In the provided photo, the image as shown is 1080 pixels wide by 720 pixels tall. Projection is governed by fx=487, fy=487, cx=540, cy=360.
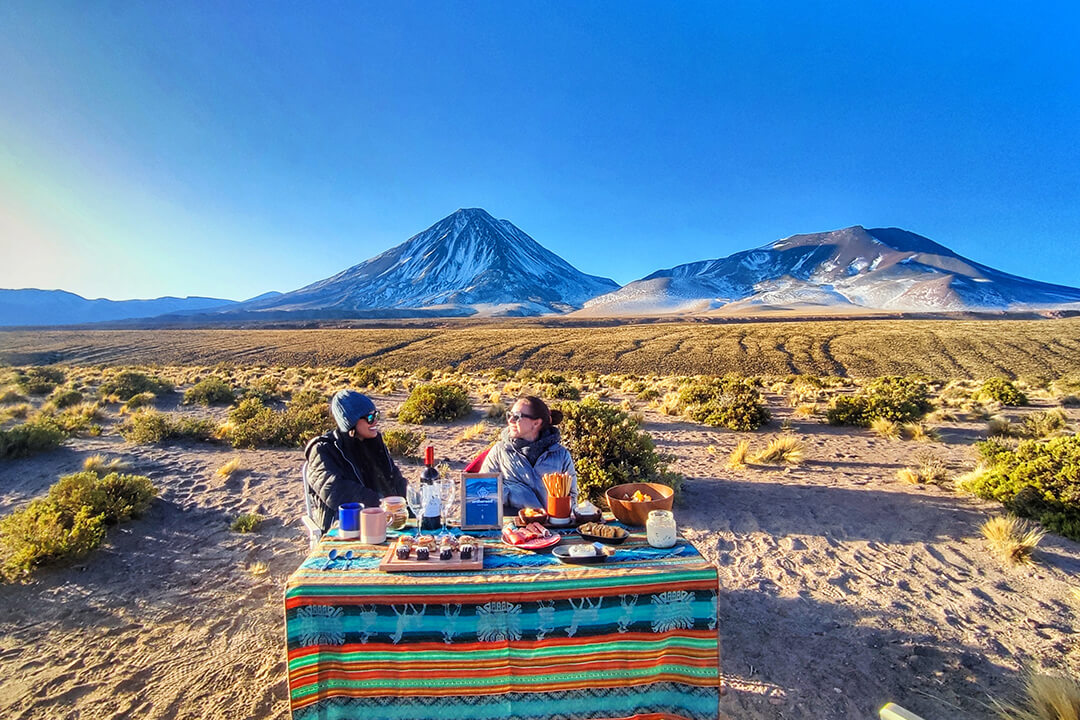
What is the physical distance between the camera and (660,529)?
7.80ft

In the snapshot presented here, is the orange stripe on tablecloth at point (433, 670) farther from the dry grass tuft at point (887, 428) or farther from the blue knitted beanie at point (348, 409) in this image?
the dry grass tuft at point (887, 428)

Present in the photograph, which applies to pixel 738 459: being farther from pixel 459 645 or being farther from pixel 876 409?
pixel 459 645

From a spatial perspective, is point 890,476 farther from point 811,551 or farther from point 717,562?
point 717,562

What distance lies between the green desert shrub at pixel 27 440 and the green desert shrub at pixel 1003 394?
21.4 meters

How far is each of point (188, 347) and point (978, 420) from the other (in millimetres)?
53582

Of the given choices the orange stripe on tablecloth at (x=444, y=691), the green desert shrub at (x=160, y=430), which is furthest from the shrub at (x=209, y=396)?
the orange stripe on tablecloth at (x=444, y=691)

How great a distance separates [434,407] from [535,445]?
8.33m

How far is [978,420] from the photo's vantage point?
1091 centimetres

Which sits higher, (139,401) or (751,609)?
(139,401)

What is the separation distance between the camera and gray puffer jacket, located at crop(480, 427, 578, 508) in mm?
3434

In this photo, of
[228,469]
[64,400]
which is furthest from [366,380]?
[228,469]

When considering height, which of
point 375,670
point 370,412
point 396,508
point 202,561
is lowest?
point 202,561

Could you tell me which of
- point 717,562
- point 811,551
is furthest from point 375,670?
point 811,551

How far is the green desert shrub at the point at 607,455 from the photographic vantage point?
19.7 feet
